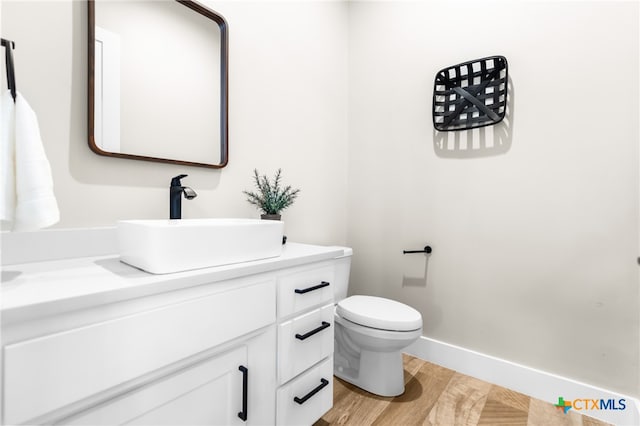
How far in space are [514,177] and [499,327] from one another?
84 cm

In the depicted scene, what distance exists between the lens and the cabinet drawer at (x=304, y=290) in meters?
1.11

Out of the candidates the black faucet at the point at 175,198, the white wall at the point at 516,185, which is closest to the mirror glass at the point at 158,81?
the black faucet at the point at 175,198

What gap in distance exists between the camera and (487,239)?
181 centimetres

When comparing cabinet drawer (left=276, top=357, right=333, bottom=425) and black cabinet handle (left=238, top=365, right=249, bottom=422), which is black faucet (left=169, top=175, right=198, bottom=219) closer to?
black cabinet handle (left=238, top=365, right=249, bottom=422)

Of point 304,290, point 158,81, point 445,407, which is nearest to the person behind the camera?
point 304,290

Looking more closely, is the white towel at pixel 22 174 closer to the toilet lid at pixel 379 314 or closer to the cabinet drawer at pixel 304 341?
the cabinet drawer at pixel 304 341

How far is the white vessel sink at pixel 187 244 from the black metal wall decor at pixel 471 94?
4.54 feet

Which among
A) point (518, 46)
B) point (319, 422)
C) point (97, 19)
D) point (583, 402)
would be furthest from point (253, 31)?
point (583, 402)

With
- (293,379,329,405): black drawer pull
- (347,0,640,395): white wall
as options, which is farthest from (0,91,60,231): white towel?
(347,0,640,395): white wall

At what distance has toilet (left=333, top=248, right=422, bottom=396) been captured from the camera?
153 cm

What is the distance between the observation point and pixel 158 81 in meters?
1.32

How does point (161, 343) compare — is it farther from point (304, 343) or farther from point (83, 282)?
point (304, 343)

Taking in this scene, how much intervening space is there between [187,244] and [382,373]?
1284 millimetres

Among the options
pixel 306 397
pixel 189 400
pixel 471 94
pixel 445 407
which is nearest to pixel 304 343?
pixel 306 397
